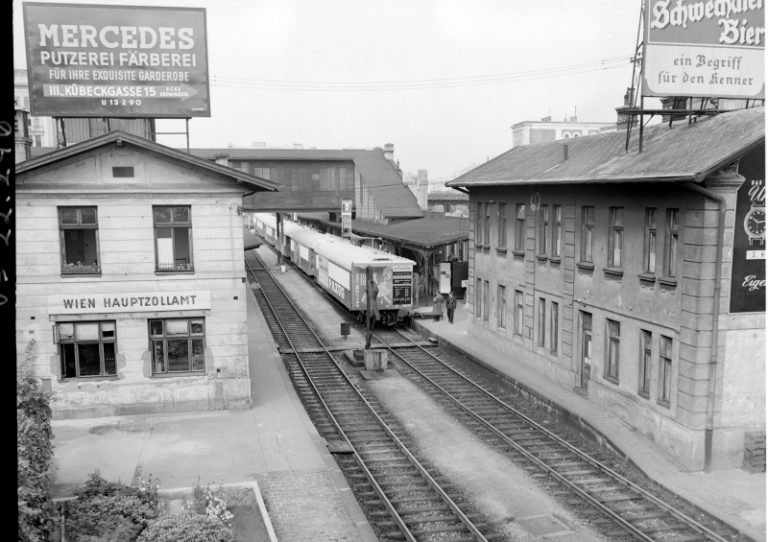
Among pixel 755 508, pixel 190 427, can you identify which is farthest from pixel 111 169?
pixel 755 508

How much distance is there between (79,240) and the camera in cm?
1786

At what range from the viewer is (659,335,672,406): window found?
52.7 feet

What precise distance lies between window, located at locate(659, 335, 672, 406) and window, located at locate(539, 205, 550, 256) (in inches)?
271

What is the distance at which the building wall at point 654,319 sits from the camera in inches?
586

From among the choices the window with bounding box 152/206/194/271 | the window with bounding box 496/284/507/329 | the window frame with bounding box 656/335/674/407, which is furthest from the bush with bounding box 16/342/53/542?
the window with bounding box 496/284/507/329

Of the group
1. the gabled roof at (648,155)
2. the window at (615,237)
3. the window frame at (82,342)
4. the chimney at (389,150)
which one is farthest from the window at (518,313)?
the chimney at (389,150)

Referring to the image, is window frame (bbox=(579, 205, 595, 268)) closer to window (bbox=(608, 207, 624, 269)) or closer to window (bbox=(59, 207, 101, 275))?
window (bbox=(608, 207, 624, 269))

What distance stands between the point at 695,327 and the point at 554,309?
7484mm

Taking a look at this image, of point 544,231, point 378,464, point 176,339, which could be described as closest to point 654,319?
point 544,231

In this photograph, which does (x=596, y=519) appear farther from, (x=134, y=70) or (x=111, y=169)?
(x=134, y=70)

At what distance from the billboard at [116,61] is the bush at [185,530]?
12.0 metres

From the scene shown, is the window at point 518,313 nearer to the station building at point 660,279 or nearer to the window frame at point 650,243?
the station building at point 660,279

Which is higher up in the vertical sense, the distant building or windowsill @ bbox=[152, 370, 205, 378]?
the distant building

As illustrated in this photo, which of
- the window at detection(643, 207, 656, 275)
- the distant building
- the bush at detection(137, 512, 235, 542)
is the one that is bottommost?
the bush at detection(137, 512, 235, 542)
